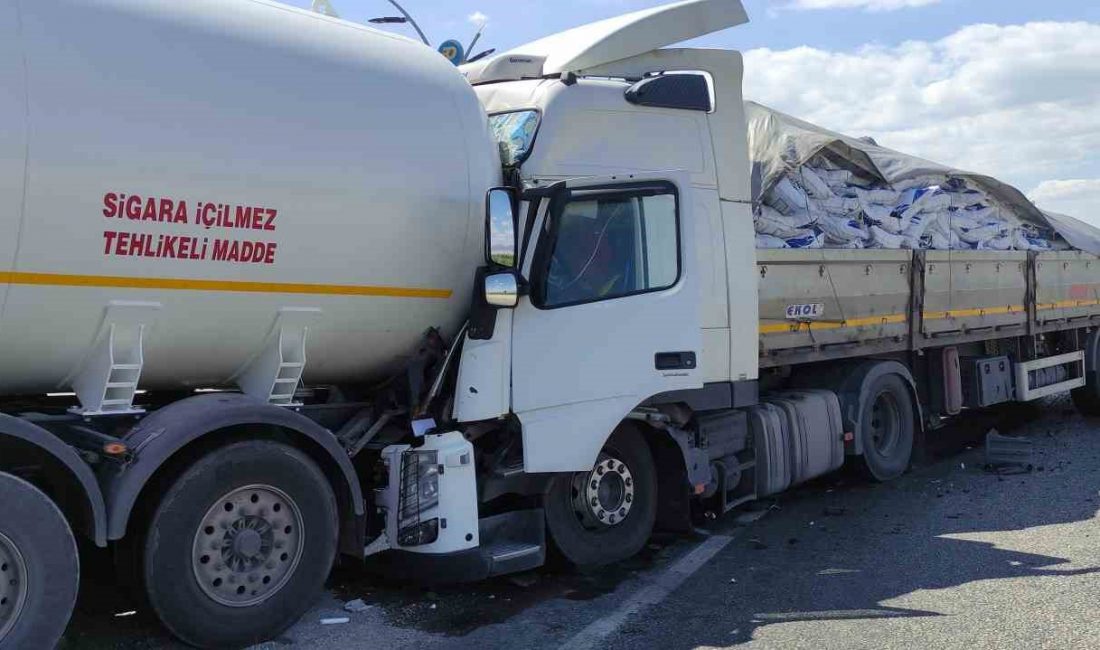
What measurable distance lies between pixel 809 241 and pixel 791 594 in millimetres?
3619

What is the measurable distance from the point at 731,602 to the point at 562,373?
5.26ft

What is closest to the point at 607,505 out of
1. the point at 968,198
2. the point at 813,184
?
the point at 813,184

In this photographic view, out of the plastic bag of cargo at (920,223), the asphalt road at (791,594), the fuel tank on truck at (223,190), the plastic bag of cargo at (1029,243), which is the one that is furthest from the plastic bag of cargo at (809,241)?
the plastic bag of cargo at (1029,243)

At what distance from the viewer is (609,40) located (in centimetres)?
676

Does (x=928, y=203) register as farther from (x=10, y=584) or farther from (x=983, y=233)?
(x=10, y=584)

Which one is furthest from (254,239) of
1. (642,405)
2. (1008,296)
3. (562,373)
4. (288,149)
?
(1008,296)

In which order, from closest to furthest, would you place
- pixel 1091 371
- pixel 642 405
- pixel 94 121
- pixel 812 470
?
pixel 94 121 < pixel 642 405 < pixel 812 470 < pixel 1091 371

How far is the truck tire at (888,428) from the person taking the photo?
9594 millimetres

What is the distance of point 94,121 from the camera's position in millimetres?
4418

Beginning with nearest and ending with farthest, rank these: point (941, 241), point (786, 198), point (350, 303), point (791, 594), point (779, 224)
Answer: point (350, 303) < point (791, 594) < point (779, 224) < point (786, 198) < point (941, 241)

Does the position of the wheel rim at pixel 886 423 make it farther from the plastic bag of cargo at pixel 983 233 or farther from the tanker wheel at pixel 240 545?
the tanker wheel at pixel 240 545

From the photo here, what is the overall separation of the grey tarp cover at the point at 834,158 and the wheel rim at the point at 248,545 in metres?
5.19

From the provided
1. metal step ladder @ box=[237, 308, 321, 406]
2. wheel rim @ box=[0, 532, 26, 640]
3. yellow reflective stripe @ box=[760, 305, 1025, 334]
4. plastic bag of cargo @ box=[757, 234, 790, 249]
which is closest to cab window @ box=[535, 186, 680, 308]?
metal step ladder @ box=[237, 308, 321, 406]

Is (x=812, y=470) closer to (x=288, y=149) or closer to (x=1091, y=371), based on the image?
(x=288, y=149)
